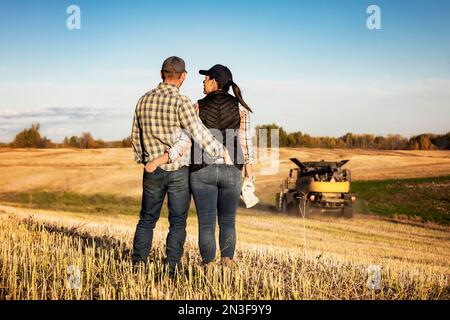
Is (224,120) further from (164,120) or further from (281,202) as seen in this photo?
(281,202)

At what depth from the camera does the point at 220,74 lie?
5.57m

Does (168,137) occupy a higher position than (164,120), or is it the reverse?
(164,120)

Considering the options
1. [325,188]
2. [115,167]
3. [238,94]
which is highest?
[238,94]

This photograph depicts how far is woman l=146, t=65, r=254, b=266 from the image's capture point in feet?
17.6

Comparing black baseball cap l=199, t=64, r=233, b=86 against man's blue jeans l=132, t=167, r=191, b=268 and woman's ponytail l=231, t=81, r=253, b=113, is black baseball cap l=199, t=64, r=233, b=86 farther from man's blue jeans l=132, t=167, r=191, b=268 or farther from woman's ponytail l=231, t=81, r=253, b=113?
man's blue jeans l=132, t=167, r=191, b=268

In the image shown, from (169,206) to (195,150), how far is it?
28.0 inches

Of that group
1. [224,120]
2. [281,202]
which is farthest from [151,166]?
[281,202]

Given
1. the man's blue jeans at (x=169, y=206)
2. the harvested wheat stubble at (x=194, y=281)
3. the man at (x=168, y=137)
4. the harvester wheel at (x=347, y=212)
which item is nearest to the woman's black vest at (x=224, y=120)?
the man at (x=168, y=137)

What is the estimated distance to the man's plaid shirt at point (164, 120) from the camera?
5410 mm

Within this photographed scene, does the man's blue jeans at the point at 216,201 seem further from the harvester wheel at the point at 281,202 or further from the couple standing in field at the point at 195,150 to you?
the harvester wheel at the point at 281,202

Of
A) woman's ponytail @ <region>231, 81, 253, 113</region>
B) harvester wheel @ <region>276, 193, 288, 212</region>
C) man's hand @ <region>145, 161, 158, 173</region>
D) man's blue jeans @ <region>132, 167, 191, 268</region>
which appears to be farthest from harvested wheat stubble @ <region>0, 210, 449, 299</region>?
harvester wheel @ <region>276, 193, 288, 212</region>
